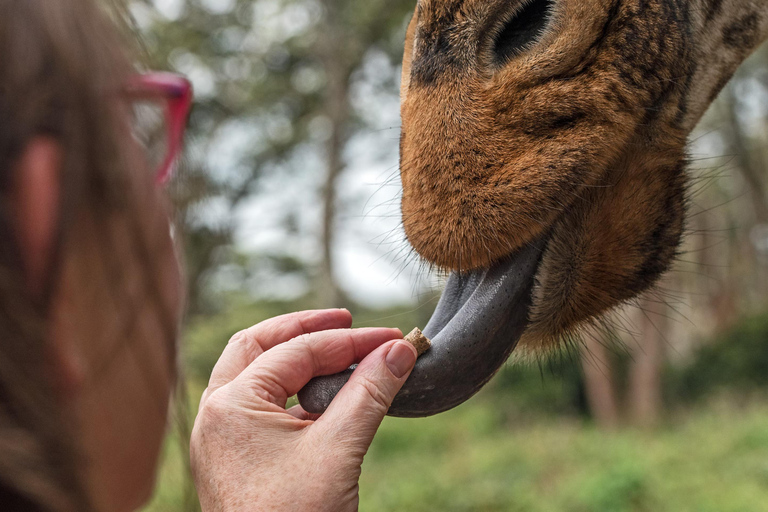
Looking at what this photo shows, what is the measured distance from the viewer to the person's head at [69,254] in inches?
27.3

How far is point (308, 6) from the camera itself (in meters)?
11.3

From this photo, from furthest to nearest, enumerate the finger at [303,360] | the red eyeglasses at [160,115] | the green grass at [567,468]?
the green grass at [567,468], the finger at [303,360], the red eyeglasses at [160,115]

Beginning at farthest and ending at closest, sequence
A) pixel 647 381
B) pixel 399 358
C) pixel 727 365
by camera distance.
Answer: pixel 727 365 < pixel 647 381 < pixel 399 358

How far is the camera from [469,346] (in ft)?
3.68

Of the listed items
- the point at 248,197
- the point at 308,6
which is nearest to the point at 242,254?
the point at 248,197

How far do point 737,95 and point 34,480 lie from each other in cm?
1318

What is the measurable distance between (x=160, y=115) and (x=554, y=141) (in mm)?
630

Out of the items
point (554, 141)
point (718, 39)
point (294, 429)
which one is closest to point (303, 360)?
point (294, 429)

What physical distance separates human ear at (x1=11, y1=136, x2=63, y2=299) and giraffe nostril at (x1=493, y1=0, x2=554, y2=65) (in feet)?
2.47

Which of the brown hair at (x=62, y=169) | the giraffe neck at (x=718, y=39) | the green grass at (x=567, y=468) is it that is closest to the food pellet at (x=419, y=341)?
the brown hair at (x=62, y=169)

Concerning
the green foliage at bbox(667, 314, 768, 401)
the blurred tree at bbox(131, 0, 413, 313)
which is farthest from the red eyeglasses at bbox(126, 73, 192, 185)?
the green foliage at bbox(667, 314, 768, 401)

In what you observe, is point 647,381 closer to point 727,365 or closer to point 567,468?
point 727,365

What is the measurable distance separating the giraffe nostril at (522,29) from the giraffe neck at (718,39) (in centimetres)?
32

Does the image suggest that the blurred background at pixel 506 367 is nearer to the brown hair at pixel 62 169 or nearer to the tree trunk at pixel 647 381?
the tree trunk at pixel 647 381
